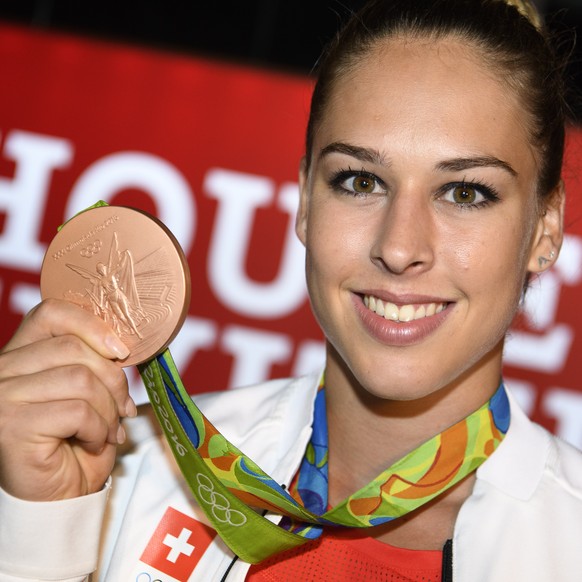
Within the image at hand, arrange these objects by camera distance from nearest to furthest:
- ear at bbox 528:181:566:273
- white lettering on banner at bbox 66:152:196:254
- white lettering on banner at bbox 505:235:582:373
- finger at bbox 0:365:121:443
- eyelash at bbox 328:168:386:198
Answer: finger at bbox 0:365:121:443
eyelash at bbox 328:168:386:198
ear at bbox 528:181:566:273
white lettering on banner at bbox 505:235:582:373
white lettering on banner at bbox 66:152:196:254

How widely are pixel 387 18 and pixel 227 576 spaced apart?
3.18 ft

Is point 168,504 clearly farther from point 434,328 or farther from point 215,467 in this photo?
point 434,328

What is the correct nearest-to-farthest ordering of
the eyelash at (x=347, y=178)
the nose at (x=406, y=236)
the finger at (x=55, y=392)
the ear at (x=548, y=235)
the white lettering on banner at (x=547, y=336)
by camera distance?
the finger at (x=55, y=392) → the nose at (x=406, y=236) → the eyelash at (x=347, y=178) → the ear at (x=548, y=235) → the white lettering on banner at (x=547, y=336)

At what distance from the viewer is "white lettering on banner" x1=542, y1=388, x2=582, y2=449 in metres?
3.18

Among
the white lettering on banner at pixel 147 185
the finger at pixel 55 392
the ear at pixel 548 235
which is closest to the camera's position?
the finger at pixel 55 392

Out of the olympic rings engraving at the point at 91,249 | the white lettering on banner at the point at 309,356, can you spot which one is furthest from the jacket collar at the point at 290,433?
the white lettering on banner at the point at 309,356

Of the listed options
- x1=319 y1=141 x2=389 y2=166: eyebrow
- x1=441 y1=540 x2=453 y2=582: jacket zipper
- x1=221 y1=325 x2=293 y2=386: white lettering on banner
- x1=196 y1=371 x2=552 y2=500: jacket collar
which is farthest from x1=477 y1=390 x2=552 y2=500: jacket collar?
x1=221 y1=325 x2=293 y2=386: white lettering on banner

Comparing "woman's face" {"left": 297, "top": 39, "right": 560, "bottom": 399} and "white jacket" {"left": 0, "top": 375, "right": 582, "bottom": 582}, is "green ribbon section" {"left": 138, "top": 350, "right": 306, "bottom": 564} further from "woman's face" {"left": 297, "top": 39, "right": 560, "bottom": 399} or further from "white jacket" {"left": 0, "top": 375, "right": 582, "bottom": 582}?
"woman's face" {"left": 297, "top": 39, "right": 560, "bottom": 399}

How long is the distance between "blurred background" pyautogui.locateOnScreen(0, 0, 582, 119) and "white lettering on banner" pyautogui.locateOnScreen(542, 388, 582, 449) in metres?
0.97

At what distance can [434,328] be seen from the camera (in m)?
1.51

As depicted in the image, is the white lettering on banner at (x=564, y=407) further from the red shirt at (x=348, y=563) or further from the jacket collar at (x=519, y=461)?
the red shirt at (x=348, y=563)

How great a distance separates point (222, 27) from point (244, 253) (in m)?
0.78

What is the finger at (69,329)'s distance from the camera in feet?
4.40

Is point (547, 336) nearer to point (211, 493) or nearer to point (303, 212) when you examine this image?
point (303, 212)
